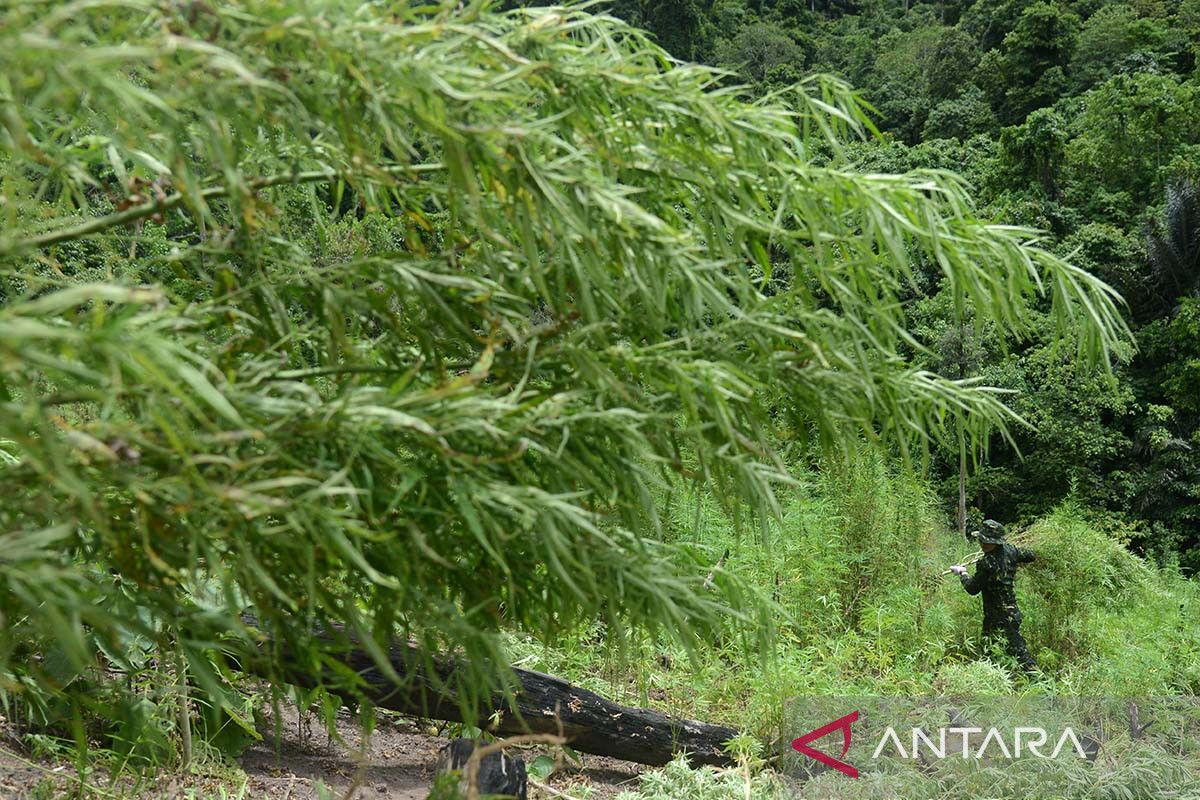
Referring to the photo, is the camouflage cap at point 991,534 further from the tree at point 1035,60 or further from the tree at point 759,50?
the tree at point 759,50

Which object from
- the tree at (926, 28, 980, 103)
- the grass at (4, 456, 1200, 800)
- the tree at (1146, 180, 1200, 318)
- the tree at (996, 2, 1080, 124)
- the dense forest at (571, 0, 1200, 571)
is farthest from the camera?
the tree at (926, 28, 980, 103)

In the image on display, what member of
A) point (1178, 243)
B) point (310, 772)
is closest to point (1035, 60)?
point (1178, 243)

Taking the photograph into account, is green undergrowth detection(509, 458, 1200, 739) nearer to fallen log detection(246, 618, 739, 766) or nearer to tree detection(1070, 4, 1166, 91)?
fallen log detection(246, 618, 739, 766)

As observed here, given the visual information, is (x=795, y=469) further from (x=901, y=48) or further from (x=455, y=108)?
(x=901, y=48)

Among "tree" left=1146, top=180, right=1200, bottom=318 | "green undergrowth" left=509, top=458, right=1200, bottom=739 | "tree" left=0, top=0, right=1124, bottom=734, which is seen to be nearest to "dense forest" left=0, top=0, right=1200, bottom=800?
"tree" left=0, top=0, right=1124, bottom=734

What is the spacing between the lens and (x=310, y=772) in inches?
132

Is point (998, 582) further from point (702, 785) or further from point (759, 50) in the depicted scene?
point (759, 50)

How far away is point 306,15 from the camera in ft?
3.94

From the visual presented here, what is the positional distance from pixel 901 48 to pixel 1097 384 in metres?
13.3

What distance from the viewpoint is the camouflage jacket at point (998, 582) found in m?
4.58

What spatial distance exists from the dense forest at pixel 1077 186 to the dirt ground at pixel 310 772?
2.67 meters

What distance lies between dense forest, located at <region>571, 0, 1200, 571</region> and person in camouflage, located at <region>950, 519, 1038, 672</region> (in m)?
0.75

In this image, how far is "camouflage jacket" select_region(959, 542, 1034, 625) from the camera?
4582 mm

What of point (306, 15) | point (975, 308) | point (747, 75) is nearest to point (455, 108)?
point (306, 15)
